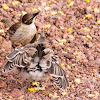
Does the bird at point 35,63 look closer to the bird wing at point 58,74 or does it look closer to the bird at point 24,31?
the bird wing at point 58,74

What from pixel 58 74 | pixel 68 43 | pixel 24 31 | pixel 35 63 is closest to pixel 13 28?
pixel 24 31

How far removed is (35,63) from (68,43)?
7.89 ft

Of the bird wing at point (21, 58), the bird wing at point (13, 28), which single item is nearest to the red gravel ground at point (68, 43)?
the bird wing at point (13, 28)

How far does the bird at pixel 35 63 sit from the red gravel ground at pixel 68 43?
477mm

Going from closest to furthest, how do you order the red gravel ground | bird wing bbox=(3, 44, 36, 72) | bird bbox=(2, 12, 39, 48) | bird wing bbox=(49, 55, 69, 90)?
bird wing bbox=(3, 44, 36, 72)
bird wing bbox=(49, 55, 69, 90)
the red gravel ground
bird bbox=(2, 12, 39, 48)

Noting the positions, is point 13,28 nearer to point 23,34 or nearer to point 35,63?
point 23,34

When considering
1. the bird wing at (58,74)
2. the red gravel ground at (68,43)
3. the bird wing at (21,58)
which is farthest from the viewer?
the red gravel ground at (68,43)

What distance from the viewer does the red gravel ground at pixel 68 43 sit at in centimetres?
531

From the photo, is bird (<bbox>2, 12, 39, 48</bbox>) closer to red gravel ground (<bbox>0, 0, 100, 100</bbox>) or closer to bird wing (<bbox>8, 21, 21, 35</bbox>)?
bird wing (<bbox>8, 21, 21, 35</bbox>)

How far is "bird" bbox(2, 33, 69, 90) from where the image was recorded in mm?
4656

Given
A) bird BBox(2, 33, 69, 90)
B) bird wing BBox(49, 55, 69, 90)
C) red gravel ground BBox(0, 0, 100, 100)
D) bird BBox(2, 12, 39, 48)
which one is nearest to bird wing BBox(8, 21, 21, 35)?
bird BBox(2, 12, 39, 48)

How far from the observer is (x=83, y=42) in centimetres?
708

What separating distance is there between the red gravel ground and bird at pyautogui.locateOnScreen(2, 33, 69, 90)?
477 millimetres

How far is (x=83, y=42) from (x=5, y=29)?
2137mm
